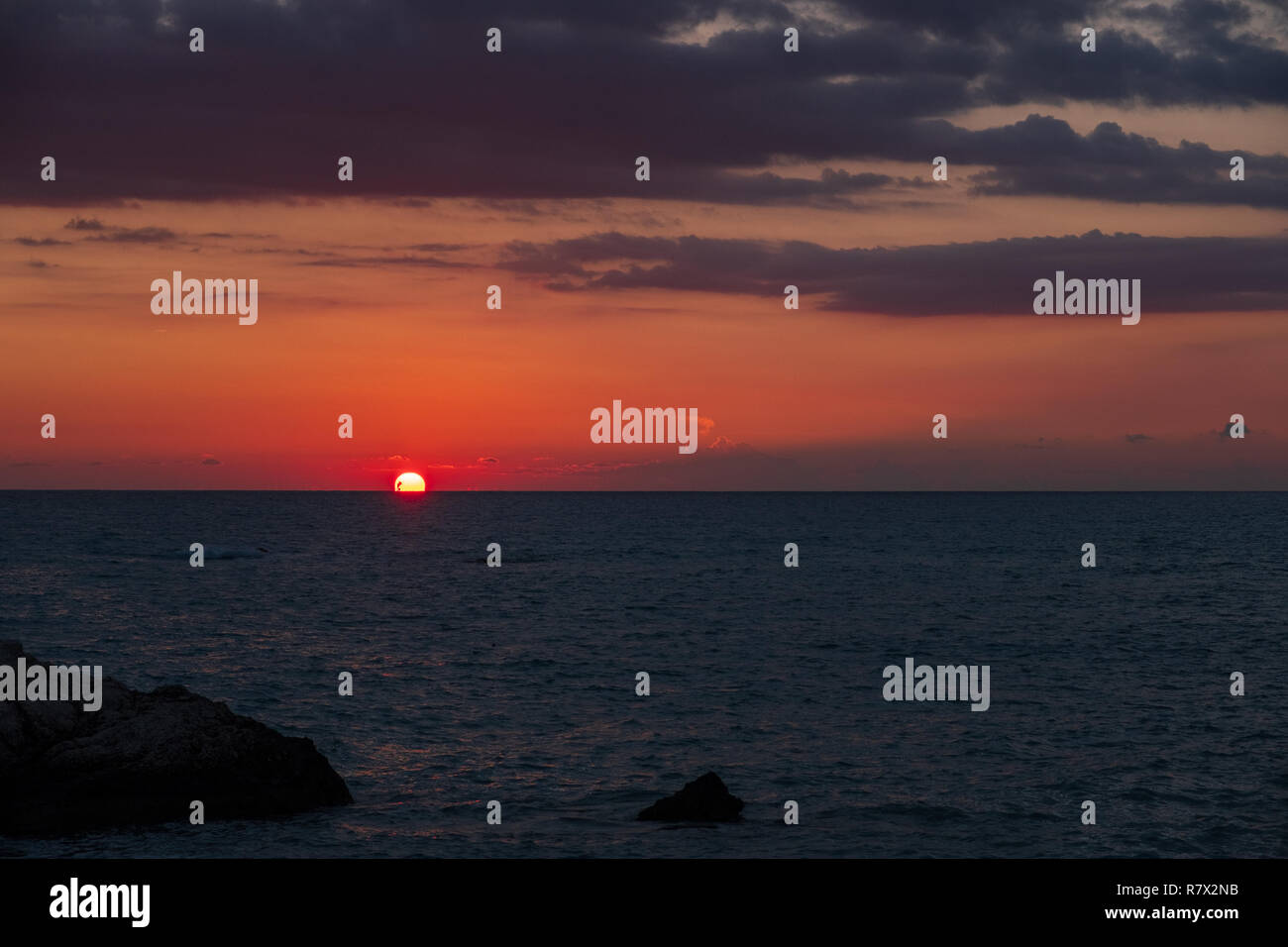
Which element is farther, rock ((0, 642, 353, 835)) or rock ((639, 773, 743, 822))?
rock ((639, 773, 743, 822))

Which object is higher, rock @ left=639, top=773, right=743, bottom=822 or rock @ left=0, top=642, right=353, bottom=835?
rock @ left=0, top=642, right=353, bottom=835

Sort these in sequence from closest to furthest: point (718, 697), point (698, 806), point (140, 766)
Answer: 1. point (140, 766)
2. point (698, 806)
3. point (718, 697)

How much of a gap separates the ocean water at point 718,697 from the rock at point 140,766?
0.54 meters

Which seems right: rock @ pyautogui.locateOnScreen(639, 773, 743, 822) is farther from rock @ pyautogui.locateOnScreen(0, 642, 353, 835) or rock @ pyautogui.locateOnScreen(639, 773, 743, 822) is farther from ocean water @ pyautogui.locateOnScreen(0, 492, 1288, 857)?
rock @ pyautogui.locateOnScreen(0, 642, 353, 835)

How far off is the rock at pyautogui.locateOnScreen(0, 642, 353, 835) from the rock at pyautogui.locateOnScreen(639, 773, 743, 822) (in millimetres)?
6708

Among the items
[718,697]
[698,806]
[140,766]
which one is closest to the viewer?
[140,766]

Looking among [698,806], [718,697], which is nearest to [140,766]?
[698,806]

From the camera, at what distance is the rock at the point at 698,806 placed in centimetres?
2320

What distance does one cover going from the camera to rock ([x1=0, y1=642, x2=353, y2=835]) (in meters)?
21.7

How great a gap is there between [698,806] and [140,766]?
1080 centimetres

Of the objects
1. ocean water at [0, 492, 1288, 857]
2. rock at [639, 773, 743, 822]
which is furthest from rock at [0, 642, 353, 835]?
rock at [639, 773, 743, 822]

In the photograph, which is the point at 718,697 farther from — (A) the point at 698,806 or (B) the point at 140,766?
(B) the point at 140,766

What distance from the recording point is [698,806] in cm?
2327
